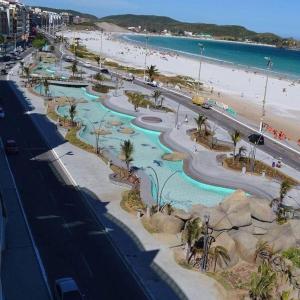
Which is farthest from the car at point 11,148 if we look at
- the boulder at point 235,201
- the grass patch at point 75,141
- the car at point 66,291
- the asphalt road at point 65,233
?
the car at point 66,291

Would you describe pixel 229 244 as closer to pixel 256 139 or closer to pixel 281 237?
pixel 281 237

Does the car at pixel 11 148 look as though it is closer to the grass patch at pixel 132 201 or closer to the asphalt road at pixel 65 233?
the asphalt road at pixel 65 233

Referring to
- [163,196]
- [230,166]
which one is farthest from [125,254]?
[230,166]

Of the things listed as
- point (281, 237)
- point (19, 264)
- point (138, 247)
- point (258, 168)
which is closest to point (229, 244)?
point (281, 237)

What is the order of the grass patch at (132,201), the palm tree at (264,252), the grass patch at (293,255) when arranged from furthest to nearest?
the grass patch at (132,201), the palm tree at (264,252), the grass patch at (293,255)

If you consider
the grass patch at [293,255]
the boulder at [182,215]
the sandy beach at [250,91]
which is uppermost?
the grass patch at [293,255]
